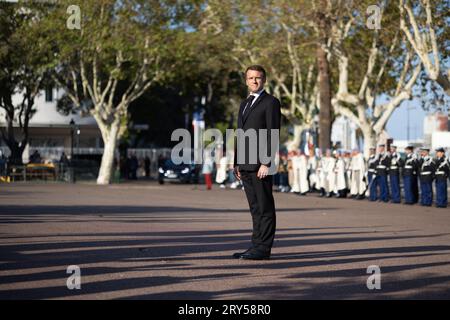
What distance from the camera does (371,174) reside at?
3481 centimetres

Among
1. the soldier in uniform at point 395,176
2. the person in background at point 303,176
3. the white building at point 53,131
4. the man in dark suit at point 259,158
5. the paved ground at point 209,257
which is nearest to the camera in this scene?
the paved ground at point 209,257

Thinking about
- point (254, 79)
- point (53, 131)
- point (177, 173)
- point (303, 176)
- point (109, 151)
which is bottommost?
point (177, 173)

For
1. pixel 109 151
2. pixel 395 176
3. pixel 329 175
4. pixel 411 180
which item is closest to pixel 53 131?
pixel 109 151

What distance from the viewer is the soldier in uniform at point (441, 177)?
30094mm

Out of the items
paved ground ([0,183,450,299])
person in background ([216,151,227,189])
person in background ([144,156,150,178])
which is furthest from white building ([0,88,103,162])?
paved ground ([0,183,450,299])

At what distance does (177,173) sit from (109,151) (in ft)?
14.6

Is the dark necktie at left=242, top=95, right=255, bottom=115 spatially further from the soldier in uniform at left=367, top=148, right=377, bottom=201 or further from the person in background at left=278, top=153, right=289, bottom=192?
the person in background at left=278, top=153, right=289, bottom=192

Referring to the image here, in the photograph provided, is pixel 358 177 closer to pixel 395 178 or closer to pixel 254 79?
pixel 395 178

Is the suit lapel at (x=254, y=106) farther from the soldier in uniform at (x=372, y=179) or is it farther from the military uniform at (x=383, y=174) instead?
the soldier in uniform at (x=372, y=179)

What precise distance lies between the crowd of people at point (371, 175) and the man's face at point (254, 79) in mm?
17748

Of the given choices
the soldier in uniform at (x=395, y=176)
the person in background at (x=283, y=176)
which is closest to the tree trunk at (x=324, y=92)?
the person in background at (x=283, y=176)

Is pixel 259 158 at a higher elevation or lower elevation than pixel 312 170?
higher
